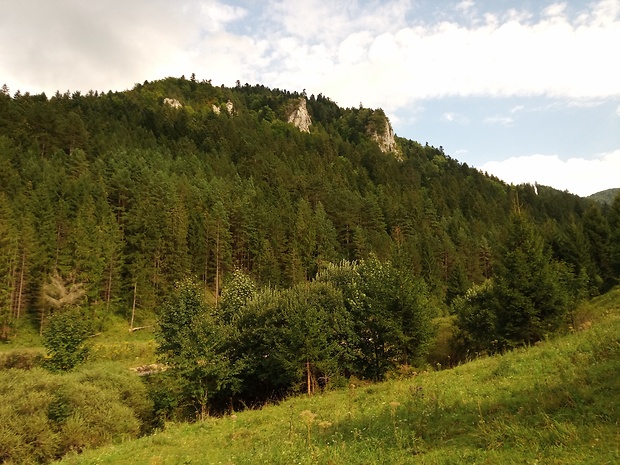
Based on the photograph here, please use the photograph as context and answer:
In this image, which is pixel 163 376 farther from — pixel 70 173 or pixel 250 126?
pixel 250 126

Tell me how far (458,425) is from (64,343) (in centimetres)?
3542

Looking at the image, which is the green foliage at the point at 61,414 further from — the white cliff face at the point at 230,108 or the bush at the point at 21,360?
the white cliff face at the point at 230,108

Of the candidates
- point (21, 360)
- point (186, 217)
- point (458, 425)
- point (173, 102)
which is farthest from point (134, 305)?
point (173, 102)

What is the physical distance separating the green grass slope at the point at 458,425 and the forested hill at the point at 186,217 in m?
19.0

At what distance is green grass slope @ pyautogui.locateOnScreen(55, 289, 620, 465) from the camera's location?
26.9ft

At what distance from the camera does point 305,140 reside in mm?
179375

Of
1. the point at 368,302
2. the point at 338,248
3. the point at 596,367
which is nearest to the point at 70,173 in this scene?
the point at 338,248

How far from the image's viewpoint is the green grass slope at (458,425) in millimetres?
8211

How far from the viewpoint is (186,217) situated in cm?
7706

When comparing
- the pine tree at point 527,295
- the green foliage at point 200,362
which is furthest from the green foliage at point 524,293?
the green foliage at point 200,362

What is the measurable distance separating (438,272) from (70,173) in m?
85.0

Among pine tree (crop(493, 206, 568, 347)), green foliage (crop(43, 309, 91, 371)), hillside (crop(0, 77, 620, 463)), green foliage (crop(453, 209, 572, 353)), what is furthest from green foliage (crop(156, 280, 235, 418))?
pine tree (crop(493, 206, 568, 347))

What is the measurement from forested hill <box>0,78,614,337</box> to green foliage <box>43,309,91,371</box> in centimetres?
2014

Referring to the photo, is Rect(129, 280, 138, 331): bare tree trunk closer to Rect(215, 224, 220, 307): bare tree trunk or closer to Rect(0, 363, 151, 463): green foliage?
Rect(215, 224, 220, 307): bare tree trunk
